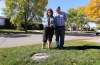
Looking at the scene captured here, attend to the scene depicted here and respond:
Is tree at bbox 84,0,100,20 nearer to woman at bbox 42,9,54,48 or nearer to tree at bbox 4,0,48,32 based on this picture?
woman at bbox 42,9,54,48

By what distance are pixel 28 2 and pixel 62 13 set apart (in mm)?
34281

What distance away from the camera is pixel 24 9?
47375 millimetres

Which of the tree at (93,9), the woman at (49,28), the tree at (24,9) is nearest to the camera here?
the woman at (49,28)

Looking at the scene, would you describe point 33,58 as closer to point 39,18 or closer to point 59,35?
point 59,35

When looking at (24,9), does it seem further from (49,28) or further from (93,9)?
(49,28)

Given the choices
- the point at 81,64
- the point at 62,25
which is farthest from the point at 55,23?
the point at 81,64

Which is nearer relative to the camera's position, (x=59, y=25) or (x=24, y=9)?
(x=59, y=25)

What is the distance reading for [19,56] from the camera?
35.2ft

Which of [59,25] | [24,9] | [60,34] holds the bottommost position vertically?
[60,34]

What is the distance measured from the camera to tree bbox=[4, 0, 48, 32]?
47.3m

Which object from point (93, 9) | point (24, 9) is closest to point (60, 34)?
point (93, 9)

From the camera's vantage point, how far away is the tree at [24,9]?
1863 inches

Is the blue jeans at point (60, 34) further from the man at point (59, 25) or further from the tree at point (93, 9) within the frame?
the tree at point (93, 9)

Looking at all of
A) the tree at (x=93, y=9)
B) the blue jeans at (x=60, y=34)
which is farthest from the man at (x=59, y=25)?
the tree at (x=93, y=9)
